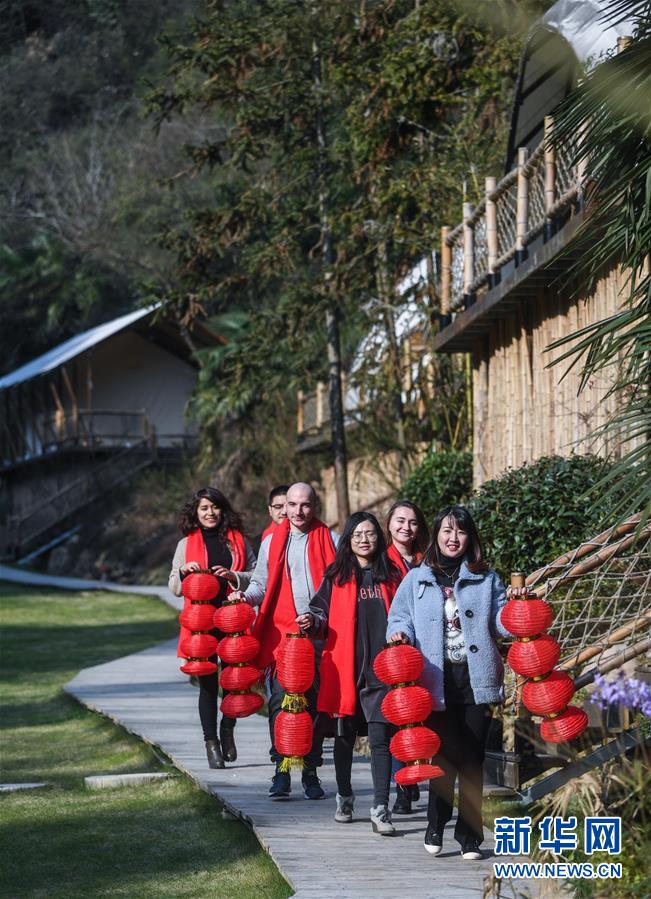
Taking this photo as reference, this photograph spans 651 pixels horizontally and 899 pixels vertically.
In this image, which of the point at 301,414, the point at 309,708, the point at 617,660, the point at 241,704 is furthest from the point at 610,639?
the point at 301,414

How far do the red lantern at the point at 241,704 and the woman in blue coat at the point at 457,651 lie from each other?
81.8 inches

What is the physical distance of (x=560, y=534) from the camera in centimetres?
1160

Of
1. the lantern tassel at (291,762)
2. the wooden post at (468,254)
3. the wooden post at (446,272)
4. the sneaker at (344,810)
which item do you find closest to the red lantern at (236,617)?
the lantern tassel at (291,762)

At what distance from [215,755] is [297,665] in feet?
6.59

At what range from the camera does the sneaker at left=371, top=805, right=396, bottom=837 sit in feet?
24.2

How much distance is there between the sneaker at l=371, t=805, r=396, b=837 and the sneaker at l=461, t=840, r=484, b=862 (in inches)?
25.4

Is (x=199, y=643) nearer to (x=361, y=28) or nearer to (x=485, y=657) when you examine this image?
(x=485, y=657)

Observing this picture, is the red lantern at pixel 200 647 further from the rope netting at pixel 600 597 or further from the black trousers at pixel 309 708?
the rope netting at pixel 600 597

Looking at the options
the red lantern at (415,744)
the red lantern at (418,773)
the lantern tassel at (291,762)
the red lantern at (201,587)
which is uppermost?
the red lantern at (201,587)

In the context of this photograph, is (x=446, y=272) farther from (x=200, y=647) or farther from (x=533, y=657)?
(x=533, y=657)

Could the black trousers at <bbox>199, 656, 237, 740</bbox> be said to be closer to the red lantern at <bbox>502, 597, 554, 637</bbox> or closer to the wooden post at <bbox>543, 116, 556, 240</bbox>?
the red lantern at <bbox>502, 597, 554, 637</bbox>

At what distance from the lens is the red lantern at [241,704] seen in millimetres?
8953

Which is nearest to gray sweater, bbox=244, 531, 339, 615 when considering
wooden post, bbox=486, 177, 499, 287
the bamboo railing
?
the bamboo railing

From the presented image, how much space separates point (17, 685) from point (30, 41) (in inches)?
2043
